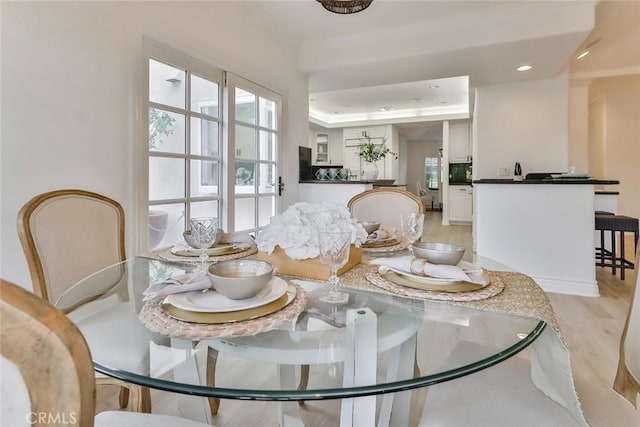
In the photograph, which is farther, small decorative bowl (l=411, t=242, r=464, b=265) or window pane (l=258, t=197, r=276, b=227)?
window pane (l=258, t=197, r=276, b=227)

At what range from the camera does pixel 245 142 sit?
9.61 ft

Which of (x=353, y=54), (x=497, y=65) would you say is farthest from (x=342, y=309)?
(x=497, y=65)

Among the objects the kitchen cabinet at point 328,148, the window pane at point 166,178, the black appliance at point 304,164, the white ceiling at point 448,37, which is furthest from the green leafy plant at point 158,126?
the kitchen cabinet at point 328,148

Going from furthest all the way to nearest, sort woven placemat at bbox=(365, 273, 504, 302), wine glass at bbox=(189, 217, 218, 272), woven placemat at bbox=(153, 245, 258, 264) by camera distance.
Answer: woven placemat at bbox=(153, 245, 258, 264), wine glass at bbox=(189, 217, 218, 272), woven placemat at bbox=(365, 273, 504, 302)

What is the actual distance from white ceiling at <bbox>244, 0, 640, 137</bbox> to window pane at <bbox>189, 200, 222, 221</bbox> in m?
1.66

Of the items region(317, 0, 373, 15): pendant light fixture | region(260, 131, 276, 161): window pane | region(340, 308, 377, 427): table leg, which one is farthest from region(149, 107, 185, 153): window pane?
region(340, 308, 377, 427): table leg

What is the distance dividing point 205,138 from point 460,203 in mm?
6542

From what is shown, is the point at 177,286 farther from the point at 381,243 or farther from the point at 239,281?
the point at 381,243

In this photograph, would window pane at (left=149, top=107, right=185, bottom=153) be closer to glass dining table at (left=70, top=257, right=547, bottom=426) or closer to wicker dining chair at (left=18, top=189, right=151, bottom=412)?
wicker dining chair at (left=18, top=189, right=151, bottom=412)

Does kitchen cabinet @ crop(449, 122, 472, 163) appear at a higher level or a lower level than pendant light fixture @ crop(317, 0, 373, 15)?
higher

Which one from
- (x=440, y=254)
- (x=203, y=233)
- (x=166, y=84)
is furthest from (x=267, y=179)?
(x=440, y=254)

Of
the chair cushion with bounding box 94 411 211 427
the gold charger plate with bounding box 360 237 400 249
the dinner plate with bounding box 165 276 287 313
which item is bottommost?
the chair cushion with bounding box 94 411 211 427

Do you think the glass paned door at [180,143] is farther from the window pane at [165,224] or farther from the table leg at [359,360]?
the table leg at [359,360]

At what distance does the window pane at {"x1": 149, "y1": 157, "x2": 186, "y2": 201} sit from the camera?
2.13 meters
